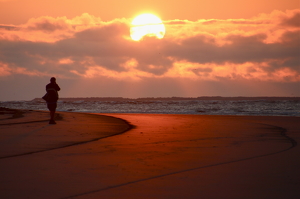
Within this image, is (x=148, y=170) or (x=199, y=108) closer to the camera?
(x=148, y=170)

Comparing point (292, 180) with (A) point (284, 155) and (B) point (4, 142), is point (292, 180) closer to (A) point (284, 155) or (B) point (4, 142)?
(A) point (284, 155)

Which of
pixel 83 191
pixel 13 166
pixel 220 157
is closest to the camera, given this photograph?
pixel 83 191

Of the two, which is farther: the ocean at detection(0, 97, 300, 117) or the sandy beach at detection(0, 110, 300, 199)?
the ocean at detection(0, 97, 300, 117)

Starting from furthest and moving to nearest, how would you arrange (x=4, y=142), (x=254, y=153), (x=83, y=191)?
(x=4, y=142)
(x=254, y=153)
(x=83, y=191)

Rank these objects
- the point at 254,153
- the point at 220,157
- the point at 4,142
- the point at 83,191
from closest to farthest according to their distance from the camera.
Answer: the point at 83,191, the point at 220,157, the point at 254,153, the point at 4,142

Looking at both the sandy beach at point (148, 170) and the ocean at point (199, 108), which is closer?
the sandy beach at point (148, 170)

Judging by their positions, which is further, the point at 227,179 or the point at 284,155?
the point at 284,155

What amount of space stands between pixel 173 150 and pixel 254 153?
182 cm

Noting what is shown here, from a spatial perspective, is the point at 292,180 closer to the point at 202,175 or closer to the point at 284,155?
the point at 202,175

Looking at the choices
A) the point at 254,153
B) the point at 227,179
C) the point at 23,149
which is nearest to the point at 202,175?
the point at 227,179

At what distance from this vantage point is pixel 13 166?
6.59 m

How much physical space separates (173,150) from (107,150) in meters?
1.53

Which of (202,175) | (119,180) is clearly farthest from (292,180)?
(119,180)

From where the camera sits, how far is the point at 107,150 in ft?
28.7
